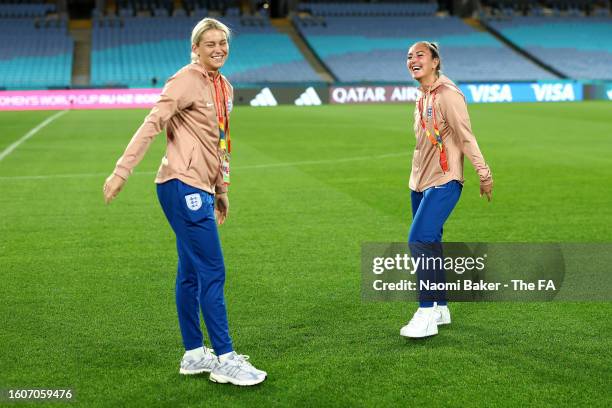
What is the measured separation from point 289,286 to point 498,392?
2.77 metres

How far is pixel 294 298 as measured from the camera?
22.8 feet

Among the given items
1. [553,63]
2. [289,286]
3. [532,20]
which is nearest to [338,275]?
[289,286]

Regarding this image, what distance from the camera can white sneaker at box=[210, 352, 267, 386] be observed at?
4.96 metres

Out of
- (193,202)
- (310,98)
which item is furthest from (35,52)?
(193,202)

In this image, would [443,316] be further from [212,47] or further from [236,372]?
[212,47]

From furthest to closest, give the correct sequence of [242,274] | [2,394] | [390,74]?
1. [390,74]
2. [242,274]
3. [2,394]

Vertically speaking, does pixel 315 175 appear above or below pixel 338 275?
below

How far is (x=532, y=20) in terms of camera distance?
57000 mm

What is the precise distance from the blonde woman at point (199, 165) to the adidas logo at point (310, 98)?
112ft

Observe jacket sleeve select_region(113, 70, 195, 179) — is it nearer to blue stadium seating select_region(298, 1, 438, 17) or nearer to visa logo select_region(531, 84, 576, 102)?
visa logo select_region(531, 84, 576, 102)

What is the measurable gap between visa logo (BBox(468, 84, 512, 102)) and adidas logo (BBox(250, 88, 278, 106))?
9.80 metres

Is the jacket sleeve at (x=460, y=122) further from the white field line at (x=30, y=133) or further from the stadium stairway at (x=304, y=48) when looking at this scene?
the stadium stairway at (x=304, y=48)

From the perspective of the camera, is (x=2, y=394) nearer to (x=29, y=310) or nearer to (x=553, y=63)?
(x=29, y=310)

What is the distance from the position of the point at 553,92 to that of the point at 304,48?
16340 mm
